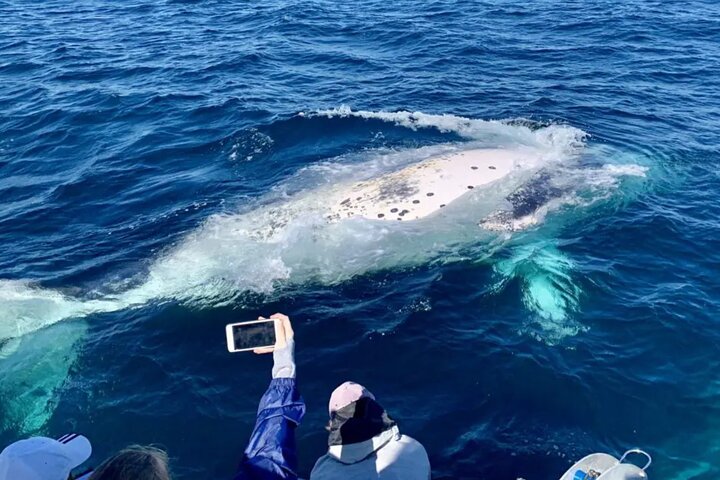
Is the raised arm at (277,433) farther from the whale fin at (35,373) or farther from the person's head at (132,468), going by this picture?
the whale fin at (35,373)

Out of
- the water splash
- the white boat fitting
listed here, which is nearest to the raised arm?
the white boat fitting

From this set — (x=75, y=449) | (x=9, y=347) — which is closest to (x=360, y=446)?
(x=75, y=449)

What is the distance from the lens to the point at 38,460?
15.3 ft

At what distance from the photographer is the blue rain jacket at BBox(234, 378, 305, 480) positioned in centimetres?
595

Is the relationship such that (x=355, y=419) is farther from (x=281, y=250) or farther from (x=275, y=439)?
(x=281, y=250)

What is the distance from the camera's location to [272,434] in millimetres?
6301

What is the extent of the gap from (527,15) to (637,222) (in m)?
20.9

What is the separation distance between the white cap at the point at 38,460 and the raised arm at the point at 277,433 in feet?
5.13

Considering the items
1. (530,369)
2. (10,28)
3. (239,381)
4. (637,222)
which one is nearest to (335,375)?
(239,381)

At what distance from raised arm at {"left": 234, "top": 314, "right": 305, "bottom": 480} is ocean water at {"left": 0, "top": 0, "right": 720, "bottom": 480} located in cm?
341

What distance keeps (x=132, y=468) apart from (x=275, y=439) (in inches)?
87.1

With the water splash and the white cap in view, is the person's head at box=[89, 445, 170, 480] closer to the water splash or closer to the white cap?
the white cap

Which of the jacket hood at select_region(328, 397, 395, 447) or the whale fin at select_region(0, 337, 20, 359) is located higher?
the jacket hood at select_region(328, 397, 395, 447)

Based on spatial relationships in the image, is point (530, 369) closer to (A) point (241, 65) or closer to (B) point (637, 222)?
(B) point (637, 222)
